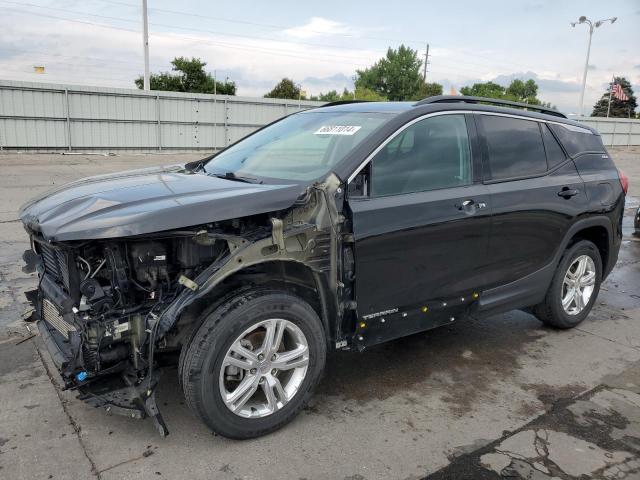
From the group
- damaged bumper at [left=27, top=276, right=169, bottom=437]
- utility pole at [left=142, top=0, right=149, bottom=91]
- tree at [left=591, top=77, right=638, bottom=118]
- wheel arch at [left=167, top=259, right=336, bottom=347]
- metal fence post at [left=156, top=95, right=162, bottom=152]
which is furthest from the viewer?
tree at [left=591, top=77, right=638, bottom=118]

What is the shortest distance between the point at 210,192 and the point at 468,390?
214 cm

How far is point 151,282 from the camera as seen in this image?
9.37 ft

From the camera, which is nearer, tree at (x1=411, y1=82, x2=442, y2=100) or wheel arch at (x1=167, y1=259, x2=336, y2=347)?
wheel arch at (x1=167, y1=259, x2=336, y2=347)

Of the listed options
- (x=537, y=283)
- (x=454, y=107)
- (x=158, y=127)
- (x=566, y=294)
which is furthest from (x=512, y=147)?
(x=158, y=127)

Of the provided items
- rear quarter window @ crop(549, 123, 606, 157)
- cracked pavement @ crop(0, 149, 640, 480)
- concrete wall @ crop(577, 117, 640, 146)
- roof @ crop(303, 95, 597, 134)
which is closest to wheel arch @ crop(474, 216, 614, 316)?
cracked pavement @ crop(0, 149, 640, 480)

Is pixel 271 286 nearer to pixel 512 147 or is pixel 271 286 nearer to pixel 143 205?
pixel 143 205

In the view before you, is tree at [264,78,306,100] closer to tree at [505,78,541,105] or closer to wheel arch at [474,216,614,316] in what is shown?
tree at [505,78,541,105]

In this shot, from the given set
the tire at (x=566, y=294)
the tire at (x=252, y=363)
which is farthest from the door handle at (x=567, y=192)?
the tire at (x=252, y=363)

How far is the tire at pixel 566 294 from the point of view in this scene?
14.9ft

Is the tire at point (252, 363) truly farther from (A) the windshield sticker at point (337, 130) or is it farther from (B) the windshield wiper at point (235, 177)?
(A) the windshield sticker at point (337, 130)

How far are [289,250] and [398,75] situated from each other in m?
72.5

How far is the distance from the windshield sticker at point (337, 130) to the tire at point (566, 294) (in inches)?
85.3

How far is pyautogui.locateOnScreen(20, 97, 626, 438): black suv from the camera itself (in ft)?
9.06

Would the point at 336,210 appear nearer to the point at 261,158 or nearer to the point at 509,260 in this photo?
the point at 261,158
